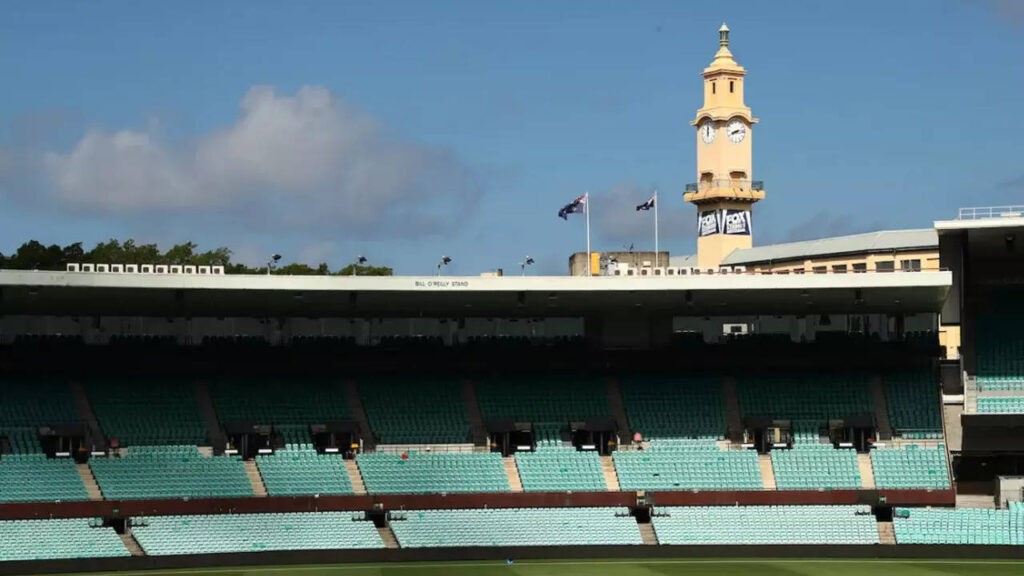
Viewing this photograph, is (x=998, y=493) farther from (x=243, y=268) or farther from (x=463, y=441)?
(x=243, y=268)

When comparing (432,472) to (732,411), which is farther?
(732,411)

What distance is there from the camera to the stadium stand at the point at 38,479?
65.7 m

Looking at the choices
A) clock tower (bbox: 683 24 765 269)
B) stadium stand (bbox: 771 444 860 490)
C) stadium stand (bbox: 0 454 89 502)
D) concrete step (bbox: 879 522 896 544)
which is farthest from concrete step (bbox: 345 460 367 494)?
clock tower (bbox: 683 24 765 269)

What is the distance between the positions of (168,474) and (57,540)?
21.9ft

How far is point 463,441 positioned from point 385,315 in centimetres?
816

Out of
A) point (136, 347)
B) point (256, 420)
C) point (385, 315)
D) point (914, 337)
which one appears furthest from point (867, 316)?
point (136, 347)

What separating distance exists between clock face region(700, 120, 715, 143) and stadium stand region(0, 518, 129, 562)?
207 feet

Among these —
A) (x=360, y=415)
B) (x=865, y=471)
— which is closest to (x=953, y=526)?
(x=865, y=471)

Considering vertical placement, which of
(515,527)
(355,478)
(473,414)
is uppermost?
(473,414)

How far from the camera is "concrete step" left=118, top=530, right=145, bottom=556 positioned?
64000mm

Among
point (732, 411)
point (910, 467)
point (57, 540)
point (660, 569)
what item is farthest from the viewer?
point (732, 411)

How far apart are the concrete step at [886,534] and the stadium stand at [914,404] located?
6.98 metres

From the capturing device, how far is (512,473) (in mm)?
72438

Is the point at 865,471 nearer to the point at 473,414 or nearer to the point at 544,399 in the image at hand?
the point at 544,399
